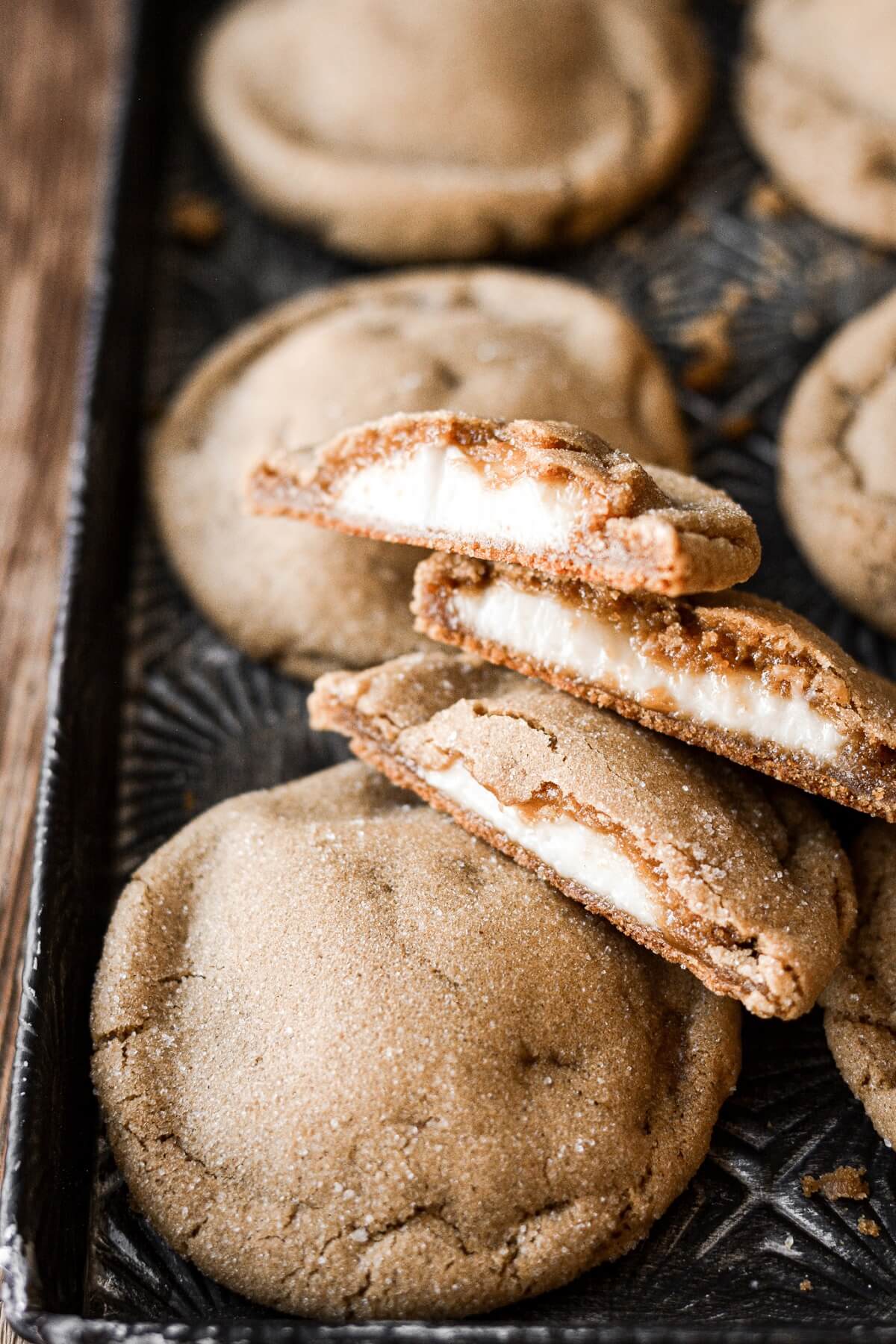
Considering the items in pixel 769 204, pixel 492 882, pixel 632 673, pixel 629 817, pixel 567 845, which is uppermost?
pixel 769 204

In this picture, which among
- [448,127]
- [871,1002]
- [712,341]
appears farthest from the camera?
[448,127]

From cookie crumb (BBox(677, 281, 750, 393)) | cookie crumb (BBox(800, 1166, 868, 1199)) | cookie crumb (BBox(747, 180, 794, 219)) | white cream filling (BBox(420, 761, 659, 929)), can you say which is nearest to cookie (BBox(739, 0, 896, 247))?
cookie crumb (BBox(747, 180, 794, 219))

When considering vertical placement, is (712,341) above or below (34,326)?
above

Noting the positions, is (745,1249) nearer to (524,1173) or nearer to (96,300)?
(524,1173)

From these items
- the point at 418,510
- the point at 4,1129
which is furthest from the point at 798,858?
the point at 4,1129

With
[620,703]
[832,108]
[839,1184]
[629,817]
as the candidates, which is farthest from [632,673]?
[832,108]

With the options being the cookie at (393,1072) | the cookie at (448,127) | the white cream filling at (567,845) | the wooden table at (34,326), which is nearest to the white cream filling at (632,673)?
the white cream filling at (567,845)

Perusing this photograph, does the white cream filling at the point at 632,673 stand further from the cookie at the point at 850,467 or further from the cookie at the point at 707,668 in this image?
the cookie at the point at 850,467

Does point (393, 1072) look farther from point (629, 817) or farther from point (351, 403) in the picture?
point (351, 403)
